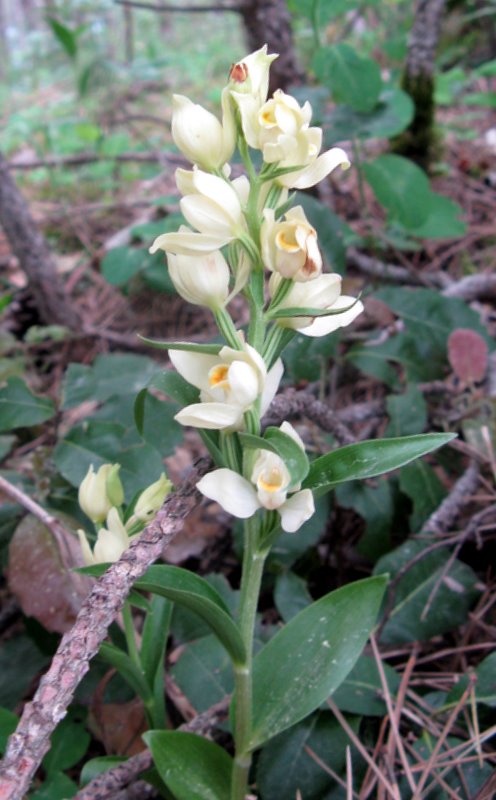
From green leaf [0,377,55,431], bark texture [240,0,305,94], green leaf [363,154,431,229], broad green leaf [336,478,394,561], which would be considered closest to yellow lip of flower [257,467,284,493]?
broad green leaf [336,478,394,561]

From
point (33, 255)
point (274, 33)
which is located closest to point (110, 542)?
point (33, 255)

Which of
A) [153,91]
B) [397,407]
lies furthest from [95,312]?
[153,91]

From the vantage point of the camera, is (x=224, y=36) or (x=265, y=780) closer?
(x=265, y=780)

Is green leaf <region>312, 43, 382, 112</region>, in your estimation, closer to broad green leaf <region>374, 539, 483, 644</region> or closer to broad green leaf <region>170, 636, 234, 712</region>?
broad green leaf <region>374, 539, 483, 644</region>

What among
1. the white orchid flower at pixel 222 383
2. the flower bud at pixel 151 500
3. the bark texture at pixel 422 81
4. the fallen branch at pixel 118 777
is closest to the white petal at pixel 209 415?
the white orchid flower at pixel 222 383

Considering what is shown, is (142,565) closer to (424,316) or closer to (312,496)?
(312,496)
